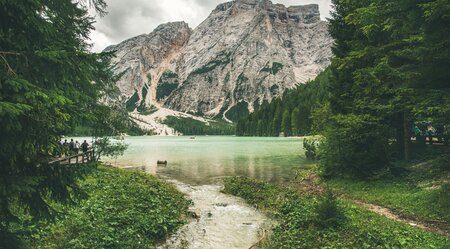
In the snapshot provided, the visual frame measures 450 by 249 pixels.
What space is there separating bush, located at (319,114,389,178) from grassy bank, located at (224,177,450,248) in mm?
6882

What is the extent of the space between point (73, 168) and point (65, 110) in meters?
1.57

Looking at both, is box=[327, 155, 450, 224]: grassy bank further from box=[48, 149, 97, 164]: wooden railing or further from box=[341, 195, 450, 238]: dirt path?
box=[48, 149, 97, 164]: wooden railing

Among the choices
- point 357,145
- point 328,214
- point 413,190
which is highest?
point 357,145

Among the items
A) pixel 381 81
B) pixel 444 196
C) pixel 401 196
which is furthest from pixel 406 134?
pixel 444 196

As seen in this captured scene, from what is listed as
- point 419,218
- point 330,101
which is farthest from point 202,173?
point 419,218

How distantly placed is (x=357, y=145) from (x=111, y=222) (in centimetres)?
1930

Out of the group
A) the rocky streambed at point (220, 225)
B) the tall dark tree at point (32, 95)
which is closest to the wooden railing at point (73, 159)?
the tall dark tree at point (32, 95)

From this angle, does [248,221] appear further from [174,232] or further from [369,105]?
[369,105]

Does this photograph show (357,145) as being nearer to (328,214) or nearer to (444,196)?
(444,196)

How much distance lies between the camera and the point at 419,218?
54.7 feet

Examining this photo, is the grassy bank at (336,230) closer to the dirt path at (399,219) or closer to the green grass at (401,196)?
the dirt path at (399,219)

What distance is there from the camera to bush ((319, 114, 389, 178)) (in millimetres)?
24078

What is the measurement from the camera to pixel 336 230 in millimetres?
15156

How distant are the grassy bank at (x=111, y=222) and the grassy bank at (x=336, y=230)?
5503mm
